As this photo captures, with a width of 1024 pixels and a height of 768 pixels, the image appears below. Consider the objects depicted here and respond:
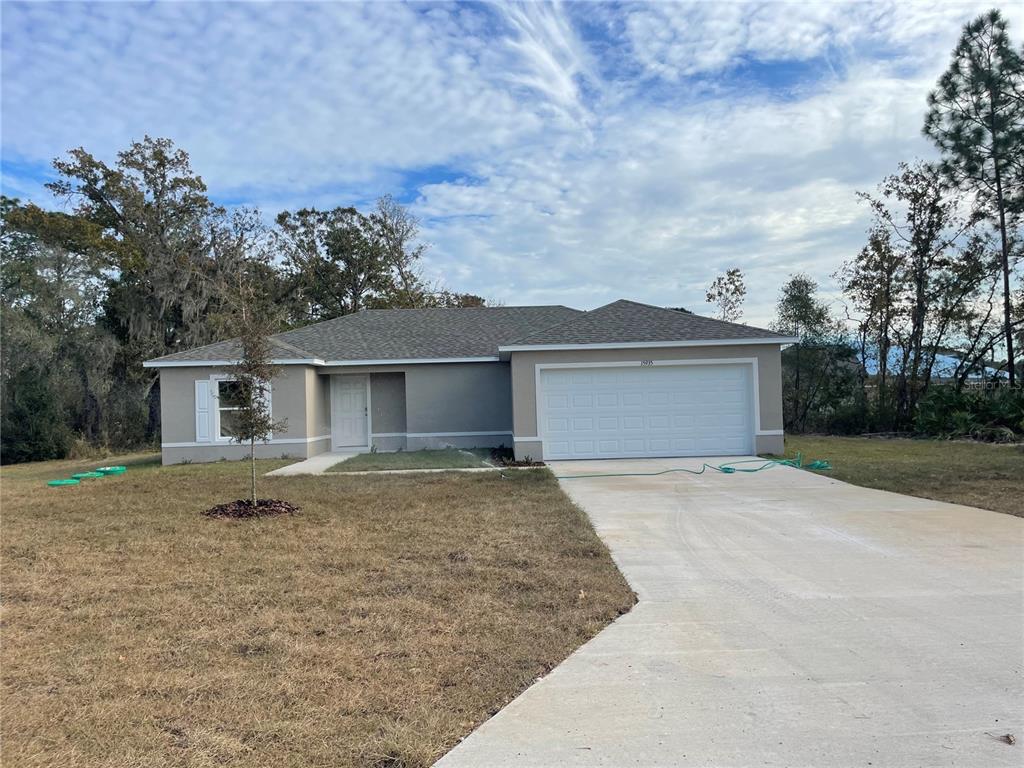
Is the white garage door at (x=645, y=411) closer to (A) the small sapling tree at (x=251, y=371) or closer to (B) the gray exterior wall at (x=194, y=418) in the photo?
(B) the gray exterior wall at (x=194, y=418)

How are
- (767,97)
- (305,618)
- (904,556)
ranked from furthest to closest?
(767,97) → (904,556) → (305,618)

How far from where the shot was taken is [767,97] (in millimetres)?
12656

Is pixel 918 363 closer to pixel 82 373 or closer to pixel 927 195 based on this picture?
pixel 927 195

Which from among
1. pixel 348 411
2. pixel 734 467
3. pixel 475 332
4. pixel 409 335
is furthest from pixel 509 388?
pixel 734 467

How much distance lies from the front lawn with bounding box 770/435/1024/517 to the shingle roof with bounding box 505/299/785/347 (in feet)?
10.3

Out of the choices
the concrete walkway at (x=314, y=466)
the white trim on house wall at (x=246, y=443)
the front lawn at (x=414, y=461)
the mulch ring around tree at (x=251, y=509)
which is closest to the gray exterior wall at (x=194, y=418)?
the white trim on house wall at (x=246, y=443)

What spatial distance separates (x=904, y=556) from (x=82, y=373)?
25.5 meters

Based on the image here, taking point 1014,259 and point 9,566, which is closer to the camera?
point 9,566

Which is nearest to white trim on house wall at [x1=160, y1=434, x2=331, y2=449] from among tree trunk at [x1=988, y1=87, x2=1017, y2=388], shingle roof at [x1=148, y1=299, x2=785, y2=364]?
shingle roof at [x1=148, y1=299, x2=785, y2=364]

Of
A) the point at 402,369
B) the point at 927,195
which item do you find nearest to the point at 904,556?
the point at 402,369

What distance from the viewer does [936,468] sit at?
12.5 meters

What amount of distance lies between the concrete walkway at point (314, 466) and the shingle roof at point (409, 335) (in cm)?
257

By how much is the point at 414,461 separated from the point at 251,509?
610 cm

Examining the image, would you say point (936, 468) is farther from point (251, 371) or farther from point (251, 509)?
point (251, 371)
